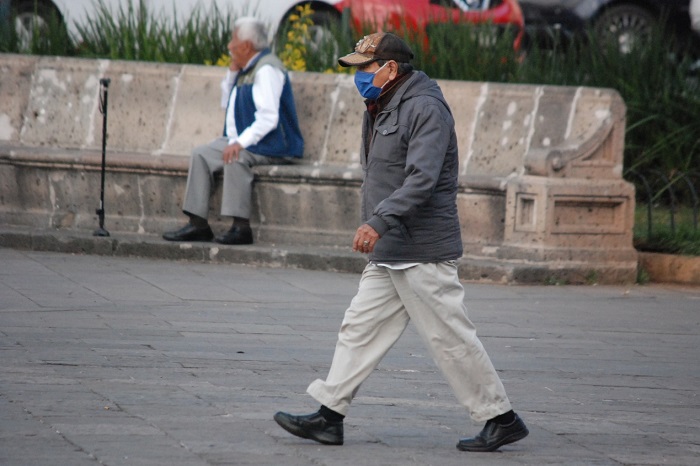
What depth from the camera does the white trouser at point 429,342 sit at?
17.3ft

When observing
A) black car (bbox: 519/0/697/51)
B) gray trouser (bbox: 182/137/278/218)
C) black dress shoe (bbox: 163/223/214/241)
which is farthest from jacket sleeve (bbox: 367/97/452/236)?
black car (bbox: 519/0/697/51)

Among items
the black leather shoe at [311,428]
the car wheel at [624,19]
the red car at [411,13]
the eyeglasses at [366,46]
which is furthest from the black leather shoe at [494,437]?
the car wheel at [624,19]

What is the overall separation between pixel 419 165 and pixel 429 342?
2.33 feet

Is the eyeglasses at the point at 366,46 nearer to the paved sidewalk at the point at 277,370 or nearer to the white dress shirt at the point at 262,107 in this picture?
the paved sidewalk at the point at 277,370

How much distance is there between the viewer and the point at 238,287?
9391 millimetres

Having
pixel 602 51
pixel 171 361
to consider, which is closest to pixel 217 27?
pixel 602 51

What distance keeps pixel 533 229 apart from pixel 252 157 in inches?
90.6

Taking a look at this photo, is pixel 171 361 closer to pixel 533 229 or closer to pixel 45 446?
pixel 45 446

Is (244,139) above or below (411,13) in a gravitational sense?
below

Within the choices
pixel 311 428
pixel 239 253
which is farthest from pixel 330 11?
pixel 311 428

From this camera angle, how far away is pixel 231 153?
1055 centimetres

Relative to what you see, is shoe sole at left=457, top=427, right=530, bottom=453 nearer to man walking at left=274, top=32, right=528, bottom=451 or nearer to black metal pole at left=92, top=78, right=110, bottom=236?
man walking at left=274, top=32, right=528, bottom=451

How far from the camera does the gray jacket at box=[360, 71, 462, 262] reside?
16.9ft

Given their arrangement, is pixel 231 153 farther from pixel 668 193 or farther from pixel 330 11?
pixel 330 11
